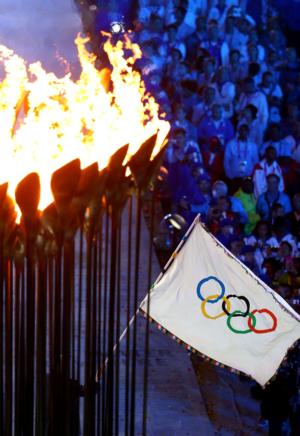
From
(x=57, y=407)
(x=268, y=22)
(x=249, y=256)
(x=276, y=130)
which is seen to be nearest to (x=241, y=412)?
(x=249, y=256)

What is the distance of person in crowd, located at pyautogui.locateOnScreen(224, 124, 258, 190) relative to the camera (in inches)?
464

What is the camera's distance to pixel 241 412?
8391 millimetres

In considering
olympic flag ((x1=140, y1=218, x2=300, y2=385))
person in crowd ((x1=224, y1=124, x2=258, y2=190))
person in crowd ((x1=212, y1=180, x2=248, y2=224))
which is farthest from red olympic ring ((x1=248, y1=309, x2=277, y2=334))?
person in crowd ((x1=224, y1=124, x2=258, y2=190))

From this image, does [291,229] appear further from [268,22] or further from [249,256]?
[268,22]

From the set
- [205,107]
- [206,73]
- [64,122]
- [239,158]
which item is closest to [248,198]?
[239,158]

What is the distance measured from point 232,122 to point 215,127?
97 cm

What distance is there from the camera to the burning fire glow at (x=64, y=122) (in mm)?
5155

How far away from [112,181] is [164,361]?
159 inches

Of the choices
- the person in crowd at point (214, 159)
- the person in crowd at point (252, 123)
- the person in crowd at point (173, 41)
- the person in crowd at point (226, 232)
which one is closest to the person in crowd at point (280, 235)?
the person in crowd at point (226, 232)

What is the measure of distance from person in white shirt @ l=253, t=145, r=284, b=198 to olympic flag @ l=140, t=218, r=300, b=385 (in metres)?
4.26

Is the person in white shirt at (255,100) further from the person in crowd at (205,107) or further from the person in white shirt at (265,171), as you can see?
the person in white shirt at (265,171)

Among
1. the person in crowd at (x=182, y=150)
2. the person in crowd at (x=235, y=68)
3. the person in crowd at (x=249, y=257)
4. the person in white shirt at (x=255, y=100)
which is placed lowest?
the person in crowd at (x=249, y=257)

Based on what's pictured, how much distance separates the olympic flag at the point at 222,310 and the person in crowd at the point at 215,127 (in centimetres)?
494

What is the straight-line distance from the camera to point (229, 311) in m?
7.15
